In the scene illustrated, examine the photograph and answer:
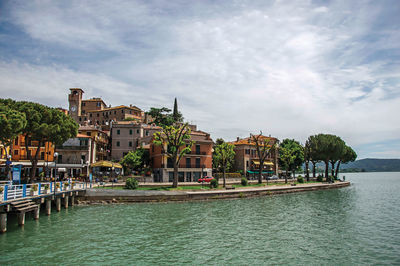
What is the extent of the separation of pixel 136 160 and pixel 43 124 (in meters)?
22.8

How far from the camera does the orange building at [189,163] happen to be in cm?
5288

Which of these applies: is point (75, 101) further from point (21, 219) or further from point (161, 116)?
point (21, 219)

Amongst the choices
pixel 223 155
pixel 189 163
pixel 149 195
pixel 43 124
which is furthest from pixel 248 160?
pixel 43 124

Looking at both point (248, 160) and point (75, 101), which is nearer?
point (248, 160)

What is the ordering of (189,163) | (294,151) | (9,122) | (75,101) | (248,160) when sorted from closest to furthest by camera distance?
(9,122)
(189,163)
(248,160)
(294,151)
(75,101)

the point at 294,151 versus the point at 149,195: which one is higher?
the point at 294,151

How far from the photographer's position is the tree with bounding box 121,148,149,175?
56.5m

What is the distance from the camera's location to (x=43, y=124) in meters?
36.6

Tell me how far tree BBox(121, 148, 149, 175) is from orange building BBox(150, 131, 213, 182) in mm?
1598

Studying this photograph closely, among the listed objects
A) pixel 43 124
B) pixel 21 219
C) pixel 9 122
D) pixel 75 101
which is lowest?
pixel 21 219

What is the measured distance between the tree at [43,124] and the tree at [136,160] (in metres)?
17.3

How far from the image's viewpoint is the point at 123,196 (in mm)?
34281

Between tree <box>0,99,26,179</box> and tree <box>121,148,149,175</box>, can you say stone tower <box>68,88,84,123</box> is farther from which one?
tree <box>0,99,26,179</box>

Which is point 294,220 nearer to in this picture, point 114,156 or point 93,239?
point 93,239
